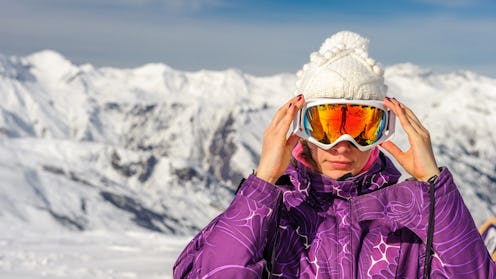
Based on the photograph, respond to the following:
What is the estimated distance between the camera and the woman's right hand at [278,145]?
138 inches

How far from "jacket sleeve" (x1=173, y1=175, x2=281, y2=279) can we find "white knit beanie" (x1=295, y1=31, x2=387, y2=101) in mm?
695

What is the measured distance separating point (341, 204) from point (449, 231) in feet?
1.83

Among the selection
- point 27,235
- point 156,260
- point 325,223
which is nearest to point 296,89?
point 325,223

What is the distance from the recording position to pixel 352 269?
11.4 ft

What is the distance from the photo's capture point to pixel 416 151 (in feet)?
11.8

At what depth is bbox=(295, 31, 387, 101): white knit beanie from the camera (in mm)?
3799

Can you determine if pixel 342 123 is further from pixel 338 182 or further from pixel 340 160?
pixel 338 182

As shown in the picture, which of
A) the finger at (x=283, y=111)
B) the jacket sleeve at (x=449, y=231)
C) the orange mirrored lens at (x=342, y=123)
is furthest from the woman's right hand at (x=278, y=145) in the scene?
the jacket sleeve at (x=449, y=231)

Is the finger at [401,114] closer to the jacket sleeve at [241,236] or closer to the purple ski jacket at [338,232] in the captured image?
the purple ski jacket at [338,232]

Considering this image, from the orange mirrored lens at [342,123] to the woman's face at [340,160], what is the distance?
53 millimetres

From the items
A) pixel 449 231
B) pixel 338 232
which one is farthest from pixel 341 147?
pixel 449 231

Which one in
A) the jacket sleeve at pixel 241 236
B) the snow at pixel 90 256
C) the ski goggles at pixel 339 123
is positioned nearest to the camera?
the jacket sleeve at pixel 241 236

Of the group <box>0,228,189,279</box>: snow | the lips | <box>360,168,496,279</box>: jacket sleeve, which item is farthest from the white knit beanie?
<box>0,228,189,279</box>: snow

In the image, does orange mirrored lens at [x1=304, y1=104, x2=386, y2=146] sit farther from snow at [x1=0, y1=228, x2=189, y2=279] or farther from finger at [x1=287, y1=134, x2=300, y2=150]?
snow at [x1=0, y1=228, x2=189, y2=279]
